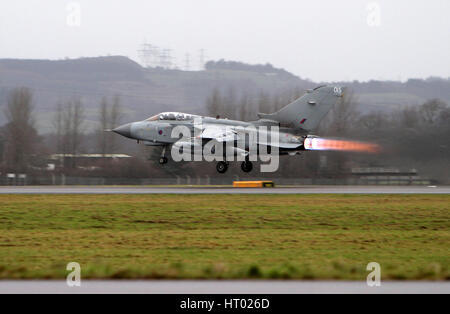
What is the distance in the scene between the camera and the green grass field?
13.8 metres

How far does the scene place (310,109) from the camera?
39906 millimetres

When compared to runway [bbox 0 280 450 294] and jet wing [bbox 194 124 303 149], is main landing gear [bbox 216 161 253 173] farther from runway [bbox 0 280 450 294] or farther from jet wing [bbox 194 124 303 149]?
runway [bbox 0 280 450 294]

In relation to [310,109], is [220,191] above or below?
below

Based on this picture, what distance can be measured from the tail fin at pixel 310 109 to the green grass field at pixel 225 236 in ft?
27.9

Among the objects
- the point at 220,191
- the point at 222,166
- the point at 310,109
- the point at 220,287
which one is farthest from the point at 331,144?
the point at 220,287

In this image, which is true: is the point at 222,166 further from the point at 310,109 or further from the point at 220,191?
the point at 310,109

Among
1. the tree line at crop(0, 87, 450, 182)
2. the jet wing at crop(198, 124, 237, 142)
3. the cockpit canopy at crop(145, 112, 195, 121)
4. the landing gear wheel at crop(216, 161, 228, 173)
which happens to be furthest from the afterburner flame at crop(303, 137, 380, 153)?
the cockpit canopy at crop(145, 112, 195, 121)

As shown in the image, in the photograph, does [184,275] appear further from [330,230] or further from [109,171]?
[109,171]

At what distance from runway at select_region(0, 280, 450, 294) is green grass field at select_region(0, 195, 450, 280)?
59 cm

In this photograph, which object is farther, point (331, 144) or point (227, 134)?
point (227, 134)

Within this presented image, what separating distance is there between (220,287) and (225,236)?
825 centimetres

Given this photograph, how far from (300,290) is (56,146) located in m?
75.9

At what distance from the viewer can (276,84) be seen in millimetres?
187750

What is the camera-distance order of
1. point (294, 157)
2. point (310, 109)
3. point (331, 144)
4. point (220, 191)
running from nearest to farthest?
point (220, 191) < point (331, 144) < point (310, 109) < point (294, 157)
